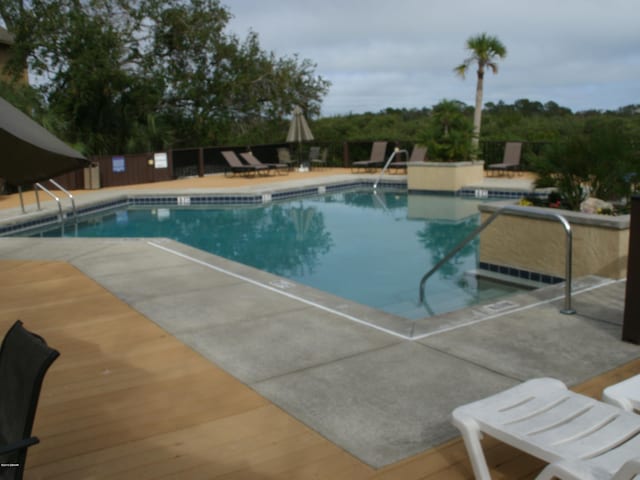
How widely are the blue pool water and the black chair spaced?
4313 millimetres

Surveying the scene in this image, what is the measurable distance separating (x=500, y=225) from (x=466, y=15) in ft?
48.2

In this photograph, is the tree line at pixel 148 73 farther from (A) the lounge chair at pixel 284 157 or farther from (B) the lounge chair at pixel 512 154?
(B) the lounge chair at pixel 512 154

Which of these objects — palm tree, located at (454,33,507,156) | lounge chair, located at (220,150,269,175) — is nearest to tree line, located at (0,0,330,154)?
lounge chair, located at (220,150,269,175)

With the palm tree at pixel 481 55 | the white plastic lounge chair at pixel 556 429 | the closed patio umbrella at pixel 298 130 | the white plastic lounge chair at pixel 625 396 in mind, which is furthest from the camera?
the palm tree at pixel 481 55

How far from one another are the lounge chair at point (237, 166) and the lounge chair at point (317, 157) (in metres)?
1.68

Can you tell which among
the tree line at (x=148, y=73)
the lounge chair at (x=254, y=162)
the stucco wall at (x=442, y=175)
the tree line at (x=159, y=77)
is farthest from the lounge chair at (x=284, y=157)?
the stucco wall at (x=442, y=175)

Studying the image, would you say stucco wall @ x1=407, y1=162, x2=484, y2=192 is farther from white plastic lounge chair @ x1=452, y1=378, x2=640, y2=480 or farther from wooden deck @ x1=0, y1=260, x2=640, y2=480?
white plastic lounge chair @ x1=452, y1=378, x2=640, y2=480

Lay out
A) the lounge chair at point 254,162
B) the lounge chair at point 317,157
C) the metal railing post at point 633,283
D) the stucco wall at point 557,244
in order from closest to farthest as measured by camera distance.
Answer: the metal railing post at point 633,283 < the stucco wall at point 557,244 < the lounge chair at point 254,162 < the lounge chair at point 317,157

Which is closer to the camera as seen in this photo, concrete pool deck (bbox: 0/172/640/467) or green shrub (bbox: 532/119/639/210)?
concrete pool deck (bbox: 0/172/640/467)

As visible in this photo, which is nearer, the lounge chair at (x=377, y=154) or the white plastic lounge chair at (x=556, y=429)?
the white plastic lounge chair at (x=556, y=429)

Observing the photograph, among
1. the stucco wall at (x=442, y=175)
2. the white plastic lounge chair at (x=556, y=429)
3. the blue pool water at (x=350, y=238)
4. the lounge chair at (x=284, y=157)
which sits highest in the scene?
the lounge chair at (x=284, y=157)

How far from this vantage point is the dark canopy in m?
2.34

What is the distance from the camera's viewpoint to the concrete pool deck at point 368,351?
3.08 m

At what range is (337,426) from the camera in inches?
118
